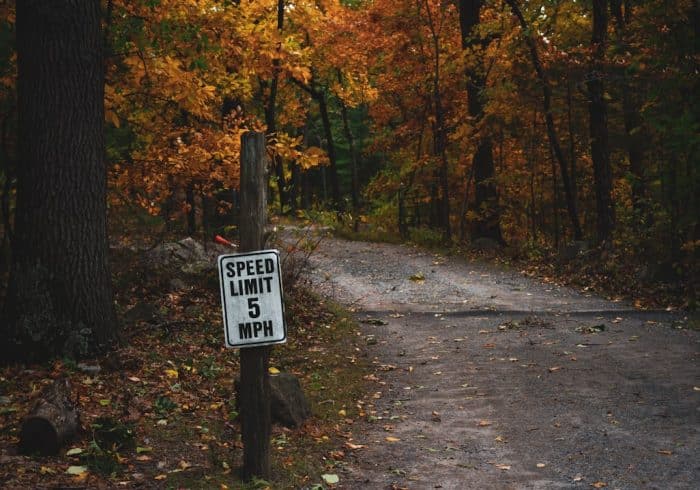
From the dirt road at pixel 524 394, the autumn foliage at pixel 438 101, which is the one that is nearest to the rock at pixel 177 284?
the autumn foliage at pixel 438 101

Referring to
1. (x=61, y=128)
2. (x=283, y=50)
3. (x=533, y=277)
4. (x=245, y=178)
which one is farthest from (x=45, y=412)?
A: (x=533, y=277)

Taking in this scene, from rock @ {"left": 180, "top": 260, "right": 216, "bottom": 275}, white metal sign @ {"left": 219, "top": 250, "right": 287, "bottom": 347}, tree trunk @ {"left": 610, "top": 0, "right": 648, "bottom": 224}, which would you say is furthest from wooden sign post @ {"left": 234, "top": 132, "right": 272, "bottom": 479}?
tree trunk @ {"left": 610, "top": 0, "right": 648, "bottom": 224}

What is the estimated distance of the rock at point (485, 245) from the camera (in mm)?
21653

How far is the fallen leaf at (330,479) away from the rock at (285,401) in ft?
3.90

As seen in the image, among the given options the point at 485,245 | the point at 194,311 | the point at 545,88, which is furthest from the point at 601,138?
the point at 194,311

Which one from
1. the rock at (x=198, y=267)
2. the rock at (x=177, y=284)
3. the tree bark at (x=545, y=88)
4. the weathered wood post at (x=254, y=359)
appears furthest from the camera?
the tree bark at (x=545, y=88)

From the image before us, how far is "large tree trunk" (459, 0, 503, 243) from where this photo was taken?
22234 mm

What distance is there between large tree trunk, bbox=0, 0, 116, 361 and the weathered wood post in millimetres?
3019

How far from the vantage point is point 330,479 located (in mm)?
6102

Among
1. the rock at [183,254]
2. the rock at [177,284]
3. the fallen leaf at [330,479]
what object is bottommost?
the fallen leaf at [330,479]

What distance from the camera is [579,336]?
36.6ft

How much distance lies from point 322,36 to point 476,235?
10.6 meters

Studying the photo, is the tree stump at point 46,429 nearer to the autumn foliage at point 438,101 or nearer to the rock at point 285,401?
→ the rock at point 285,401

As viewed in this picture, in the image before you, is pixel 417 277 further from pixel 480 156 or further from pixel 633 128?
pixel 480 156
